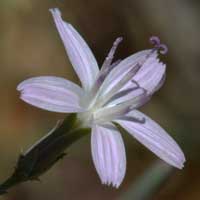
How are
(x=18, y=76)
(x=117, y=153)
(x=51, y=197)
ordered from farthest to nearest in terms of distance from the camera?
(x=18, y=76)
(x=51, y=197)
(x=117, y=153)

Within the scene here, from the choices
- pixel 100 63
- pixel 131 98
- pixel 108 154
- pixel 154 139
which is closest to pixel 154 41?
pixel 131 98

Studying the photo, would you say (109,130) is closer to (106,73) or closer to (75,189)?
(106,73)

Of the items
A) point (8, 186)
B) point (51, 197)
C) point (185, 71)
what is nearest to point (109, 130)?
point (8, 186)

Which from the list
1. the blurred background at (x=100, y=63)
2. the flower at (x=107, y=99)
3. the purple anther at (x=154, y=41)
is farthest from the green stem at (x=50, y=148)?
the blurred background at (x=100, y=63)

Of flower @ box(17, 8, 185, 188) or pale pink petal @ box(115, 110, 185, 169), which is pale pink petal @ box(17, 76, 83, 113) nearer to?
flower @ box(17, 8, 185, 188)

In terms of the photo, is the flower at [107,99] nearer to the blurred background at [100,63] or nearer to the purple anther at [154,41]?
the purple anther at [154,41]

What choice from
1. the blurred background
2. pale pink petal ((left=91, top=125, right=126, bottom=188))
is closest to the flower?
pale pink petal ((left=91, top=125, right=126, bottom=188))
